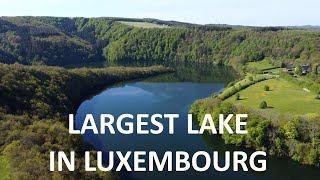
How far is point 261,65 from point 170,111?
86.1 metres

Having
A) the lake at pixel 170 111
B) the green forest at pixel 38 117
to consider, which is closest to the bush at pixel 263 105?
the lake at pixel 170 111

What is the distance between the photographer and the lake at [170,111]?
58.6m

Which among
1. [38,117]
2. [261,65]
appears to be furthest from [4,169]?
[261,65]

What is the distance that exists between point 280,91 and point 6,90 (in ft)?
215

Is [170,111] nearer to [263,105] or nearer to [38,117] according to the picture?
[263,105]

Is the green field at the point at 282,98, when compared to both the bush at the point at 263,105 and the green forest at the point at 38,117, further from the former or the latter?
the green forest at the point at 38,117

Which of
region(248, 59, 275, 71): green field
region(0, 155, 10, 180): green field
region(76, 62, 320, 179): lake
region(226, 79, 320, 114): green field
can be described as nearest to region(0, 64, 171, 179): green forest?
region(0, 155, 10, 180): green field

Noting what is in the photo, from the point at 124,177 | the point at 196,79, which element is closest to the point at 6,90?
the point at 124,177

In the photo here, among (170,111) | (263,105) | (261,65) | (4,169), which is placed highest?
(261,65)

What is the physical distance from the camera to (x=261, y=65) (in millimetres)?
167250

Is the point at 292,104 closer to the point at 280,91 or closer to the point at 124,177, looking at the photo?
the point at 280,91

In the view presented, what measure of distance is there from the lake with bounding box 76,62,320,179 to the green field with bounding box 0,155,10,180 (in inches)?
672

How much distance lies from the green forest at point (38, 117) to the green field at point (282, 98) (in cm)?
4115

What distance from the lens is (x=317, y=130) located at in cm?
6228
